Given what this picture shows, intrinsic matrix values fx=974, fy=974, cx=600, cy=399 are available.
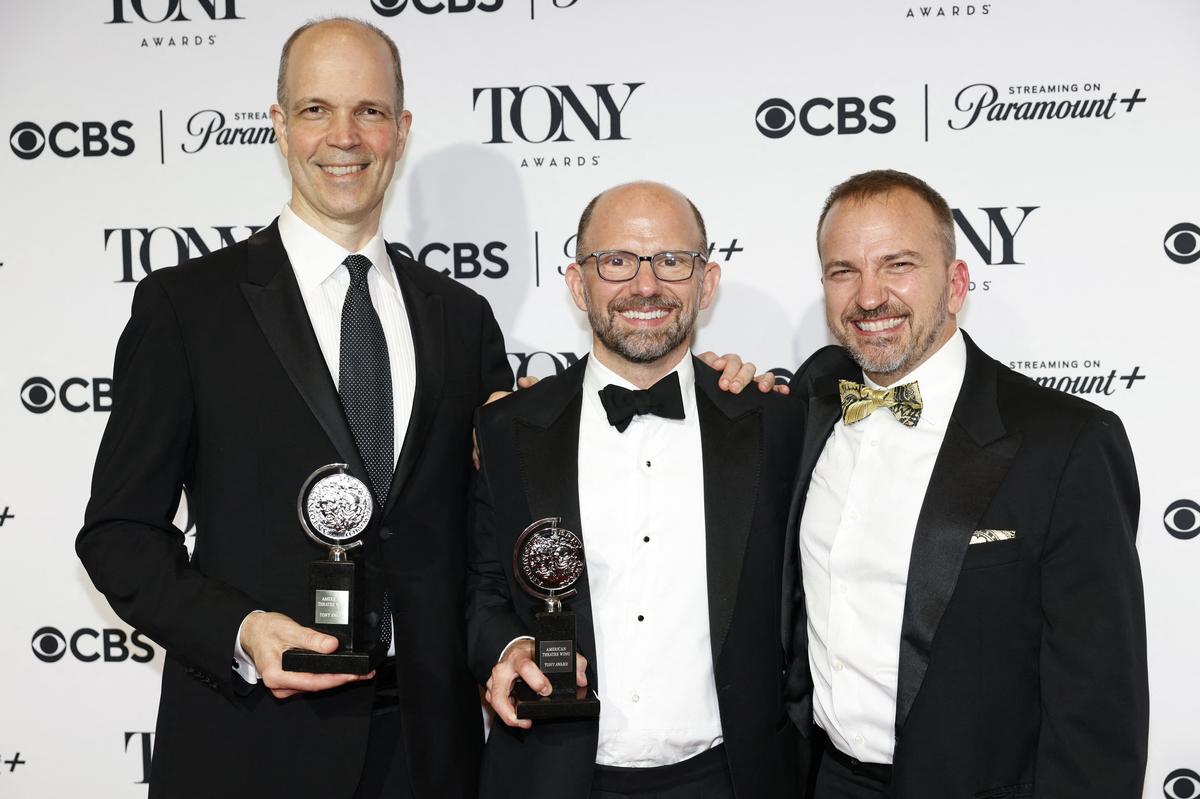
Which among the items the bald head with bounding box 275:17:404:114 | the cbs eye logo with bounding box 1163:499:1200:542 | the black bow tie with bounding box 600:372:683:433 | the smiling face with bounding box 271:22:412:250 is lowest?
the cbs eye logo with bounding box 1163:499:1200:542

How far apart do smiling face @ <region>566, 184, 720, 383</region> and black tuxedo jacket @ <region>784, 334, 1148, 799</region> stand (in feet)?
2.62

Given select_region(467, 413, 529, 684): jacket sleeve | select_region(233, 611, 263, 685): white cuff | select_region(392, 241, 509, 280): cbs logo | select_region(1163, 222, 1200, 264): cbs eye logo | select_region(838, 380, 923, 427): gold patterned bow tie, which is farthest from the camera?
select_region(392, 241, 509, 280): cbs logo

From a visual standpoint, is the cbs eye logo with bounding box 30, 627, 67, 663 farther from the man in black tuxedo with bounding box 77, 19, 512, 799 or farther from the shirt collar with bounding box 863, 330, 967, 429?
the shirt collar with bounding box 863, 330, 967, 429

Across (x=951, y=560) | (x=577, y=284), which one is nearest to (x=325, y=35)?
(x=577, y=284)

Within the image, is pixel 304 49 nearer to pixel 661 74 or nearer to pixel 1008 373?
pixel 661 74

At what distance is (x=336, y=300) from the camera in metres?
2.60

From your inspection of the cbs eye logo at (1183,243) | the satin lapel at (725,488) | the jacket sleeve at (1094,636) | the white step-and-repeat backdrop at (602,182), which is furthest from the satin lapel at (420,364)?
the cbs eye logo at (1183,243)

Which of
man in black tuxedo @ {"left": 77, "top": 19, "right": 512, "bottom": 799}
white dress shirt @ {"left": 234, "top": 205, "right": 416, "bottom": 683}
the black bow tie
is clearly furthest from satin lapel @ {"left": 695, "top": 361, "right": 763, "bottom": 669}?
white dress shirt @ {"left": 234, "top": 205, "right": 416, "bottom": 683}

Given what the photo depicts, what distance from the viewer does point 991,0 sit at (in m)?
3.67

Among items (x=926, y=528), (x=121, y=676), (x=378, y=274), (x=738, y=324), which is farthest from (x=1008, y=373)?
(x=121, y=676)

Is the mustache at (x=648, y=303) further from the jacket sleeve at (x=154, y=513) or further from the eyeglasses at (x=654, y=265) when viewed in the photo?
the jacket sleeve at (x=154, y=513)

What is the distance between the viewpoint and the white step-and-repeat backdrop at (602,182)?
365 centimetres

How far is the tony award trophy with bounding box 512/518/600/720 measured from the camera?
230cm

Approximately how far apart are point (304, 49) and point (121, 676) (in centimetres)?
272
